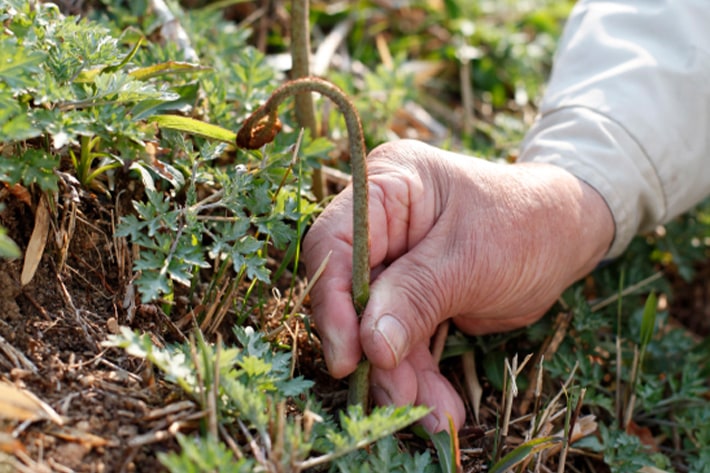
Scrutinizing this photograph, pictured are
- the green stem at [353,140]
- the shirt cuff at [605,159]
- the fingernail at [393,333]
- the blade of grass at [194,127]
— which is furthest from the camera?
the shirt cuff at [605,159]

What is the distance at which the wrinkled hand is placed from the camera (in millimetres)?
1718

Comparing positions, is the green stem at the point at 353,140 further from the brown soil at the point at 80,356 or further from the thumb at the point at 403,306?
the brown soil at the point at 80,356

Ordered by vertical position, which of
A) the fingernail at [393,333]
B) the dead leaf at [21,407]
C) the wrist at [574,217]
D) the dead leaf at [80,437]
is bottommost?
the wrist at [574,217]

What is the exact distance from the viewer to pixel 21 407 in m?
1.33

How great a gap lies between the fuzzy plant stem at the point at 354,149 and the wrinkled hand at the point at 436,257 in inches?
2.0

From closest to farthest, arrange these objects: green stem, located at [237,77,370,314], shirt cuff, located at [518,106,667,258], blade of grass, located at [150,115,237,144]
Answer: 1. green stem, located at [237,77,370,314]
2. blade of grass, located at [150,115,237,144]
3. shirt cuff, located at [518,106,667,258]

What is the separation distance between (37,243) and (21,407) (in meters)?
0.43

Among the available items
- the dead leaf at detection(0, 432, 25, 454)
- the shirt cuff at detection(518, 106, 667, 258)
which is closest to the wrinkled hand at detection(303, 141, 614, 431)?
the shirt cuff at detection(518, 106, 667, 258)

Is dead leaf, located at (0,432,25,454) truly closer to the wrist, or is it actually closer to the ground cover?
the ground cover

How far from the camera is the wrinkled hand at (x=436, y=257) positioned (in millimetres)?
1718

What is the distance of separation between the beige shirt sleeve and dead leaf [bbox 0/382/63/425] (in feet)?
5.39

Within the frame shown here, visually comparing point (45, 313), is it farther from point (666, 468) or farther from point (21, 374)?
point (666, 468)

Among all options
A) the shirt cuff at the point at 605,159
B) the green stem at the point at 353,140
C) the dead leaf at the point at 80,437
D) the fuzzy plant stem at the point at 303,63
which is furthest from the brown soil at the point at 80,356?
the shirt cuff at the point at 605,159

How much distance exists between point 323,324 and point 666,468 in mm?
1105
